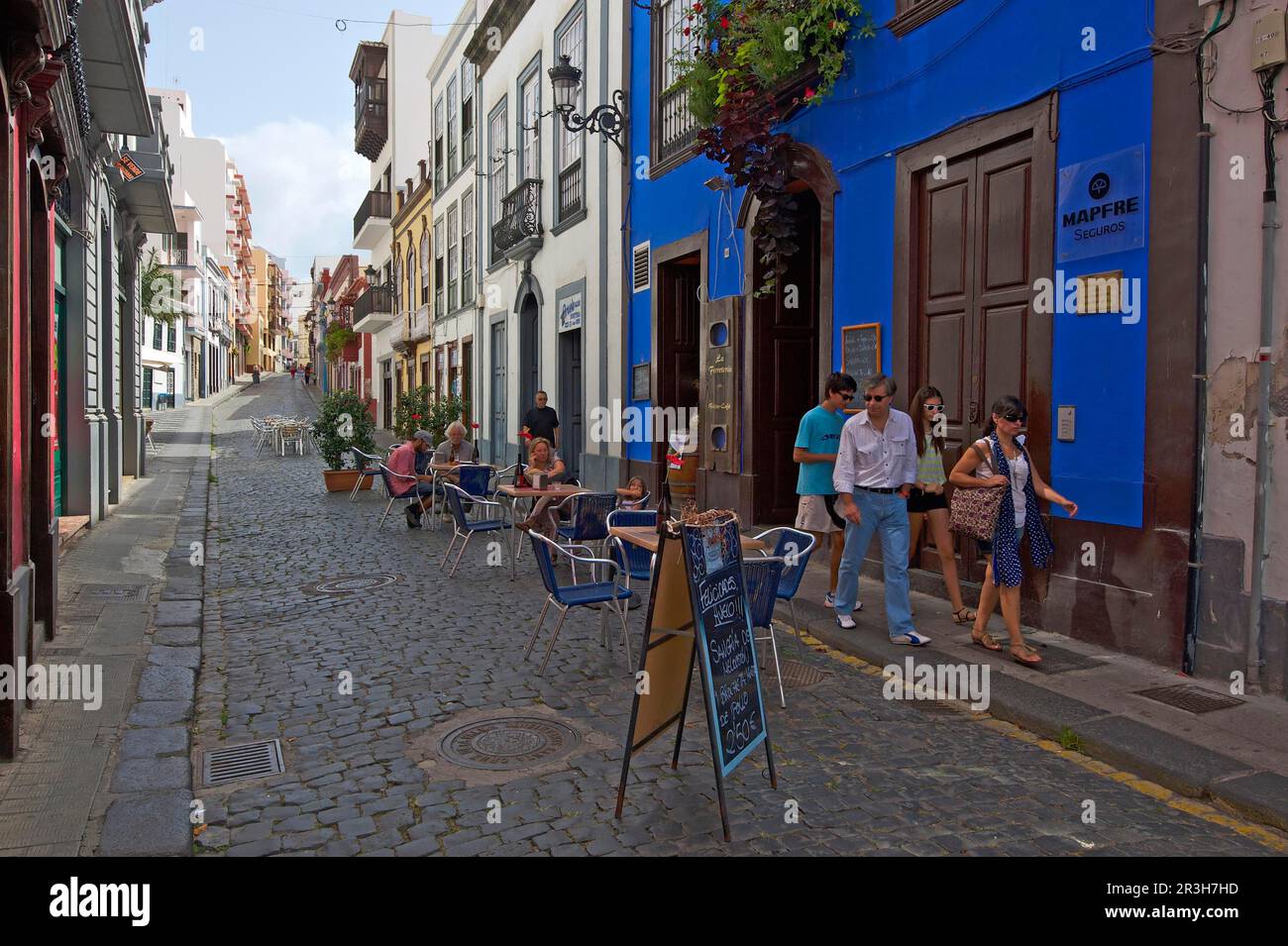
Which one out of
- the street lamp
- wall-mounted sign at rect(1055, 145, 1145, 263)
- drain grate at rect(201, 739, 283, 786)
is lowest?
drain grate at rect(201, 739, 283, 786)

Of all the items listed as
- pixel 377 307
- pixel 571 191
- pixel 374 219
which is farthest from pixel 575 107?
pixel 377 307

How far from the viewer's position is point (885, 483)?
6.54m

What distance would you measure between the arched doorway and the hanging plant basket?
625 mm

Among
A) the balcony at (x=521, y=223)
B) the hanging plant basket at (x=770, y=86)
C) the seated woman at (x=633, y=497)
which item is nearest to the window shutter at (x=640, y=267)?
the hanging plant basket at (x=770, y=86)

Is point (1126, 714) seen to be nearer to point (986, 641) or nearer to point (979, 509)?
point (986, 641)

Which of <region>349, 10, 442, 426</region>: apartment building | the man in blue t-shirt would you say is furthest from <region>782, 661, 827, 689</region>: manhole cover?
<region>349, 10, 442, 426</region>: apartment building

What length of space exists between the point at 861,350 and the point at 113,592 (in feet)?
22.0

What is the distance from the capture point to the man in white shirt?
21.1ft

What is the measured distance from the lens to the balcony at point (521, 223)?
1827cm

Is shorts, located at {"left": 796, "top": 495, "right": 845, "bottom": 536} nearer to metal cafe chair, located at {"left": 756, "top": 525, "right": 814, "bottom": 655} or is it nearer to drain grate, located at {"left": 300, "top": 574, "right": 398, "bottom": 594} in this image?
metal cafe chair, located at {"left": 756, "top": 525, "right": 814, "bottom": 655}

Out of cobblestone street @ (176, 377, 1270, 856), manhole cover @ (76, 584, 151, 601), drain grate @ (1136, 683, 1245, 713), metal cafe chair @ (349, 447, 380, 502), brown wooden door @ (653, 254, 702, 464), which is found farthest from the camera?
metal cafe chair @ (349, 447, 380, 502)

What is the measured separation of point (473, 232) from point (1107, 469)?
19570 mm

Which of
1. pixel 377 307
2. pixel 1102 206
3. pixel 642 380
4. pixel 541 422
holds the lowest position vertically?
pixel 541 422

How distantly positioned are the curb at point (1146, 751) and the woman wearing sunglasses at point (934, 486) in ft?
5.01
